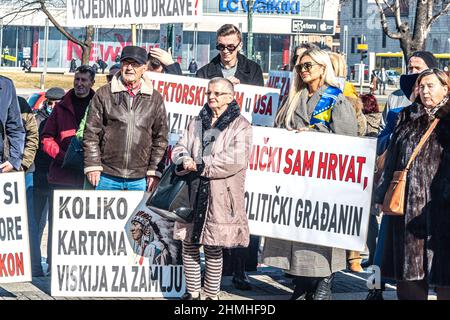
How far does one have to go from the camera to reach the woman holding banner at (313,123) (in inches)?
297

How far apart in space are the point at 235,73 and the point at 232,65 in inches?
2.9

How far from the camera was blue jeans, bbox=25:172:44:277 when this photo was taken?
345 inches

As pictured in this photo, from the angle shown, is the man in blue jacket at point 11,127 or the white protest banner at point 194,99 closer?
the man in blue jacket at point 11,127

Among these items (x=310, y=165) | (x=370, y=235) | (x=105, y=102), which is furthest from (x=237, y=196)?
(x=370, y=235)

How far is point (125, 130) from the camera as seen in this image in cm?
765

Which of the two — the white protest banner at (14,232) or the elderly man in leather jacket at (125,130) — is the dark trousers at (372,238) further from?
the white protest banner at (14,232)

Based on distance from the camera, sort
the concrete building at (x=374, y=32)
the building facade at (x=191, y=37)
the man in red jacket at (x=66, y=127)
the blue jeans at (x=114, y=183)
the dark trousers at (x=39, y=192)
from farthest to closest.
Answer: the concrete building at (x=374, y=32) → the building facade at (x=191, y=37) → the dark trousers at (x=39, y=192) → the man in red jacket at (x=66, y=127) → the blue jeans at (x=114, y=183)

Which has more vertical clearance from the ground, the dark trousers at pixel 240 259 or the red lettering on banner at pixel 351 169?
the red lettering on banner at pixel 351 169

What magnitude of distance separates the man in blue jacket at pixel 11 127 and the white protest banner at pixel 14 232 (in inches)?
6.8

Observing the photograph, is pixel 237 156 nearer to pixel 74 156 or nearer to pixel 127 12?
pixel 74 156

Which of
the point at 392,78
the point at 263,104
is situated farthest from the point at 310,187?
the point at 392,78

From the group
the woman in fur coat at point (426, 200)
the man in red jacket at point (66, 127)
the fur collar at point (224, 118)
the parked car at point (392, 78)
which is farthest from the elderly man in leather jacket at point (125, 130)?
the parked car at point (392, 78)

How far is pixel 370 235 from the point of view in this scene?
9.34m

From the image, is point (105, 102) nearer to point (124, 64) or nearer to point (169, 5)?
point (124, 64)
